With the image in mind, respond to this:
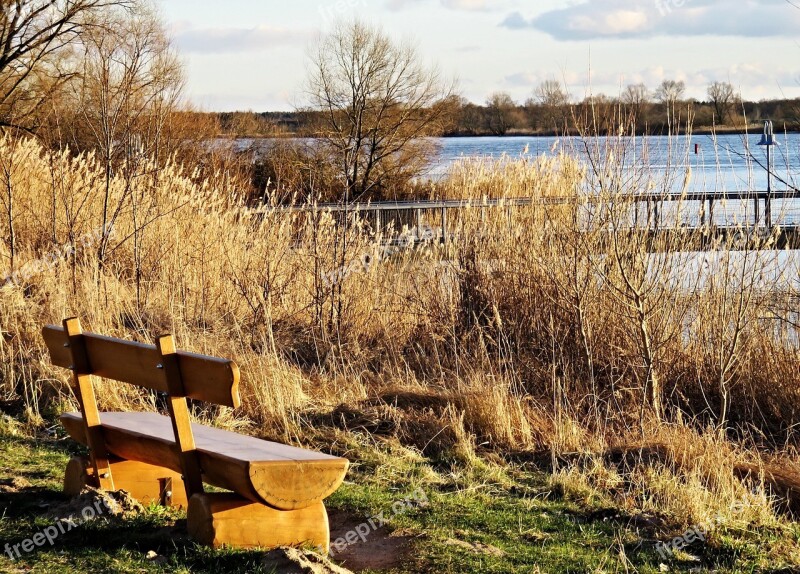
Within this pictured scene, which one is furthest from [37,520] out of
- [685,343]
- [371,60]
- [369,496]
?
[371,60]

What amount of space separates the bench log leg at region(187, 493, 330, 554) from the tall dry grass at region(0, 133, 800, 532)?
6.28 feet

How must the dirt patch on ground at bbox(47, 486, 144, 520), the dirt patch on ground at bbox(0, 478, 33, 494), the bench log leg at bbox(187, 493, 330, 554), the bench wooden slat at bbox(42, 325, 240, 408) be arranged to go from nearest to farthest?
the bench wooden slat at bbox(42, 325, 240, 408) < the bench log leg at bbox(187, 493, 330, 554) < the dirt patch on ground at bbox(47, 486, 144, 520) < the dirt patch on ground at bbox(0, 478, 33, 494)

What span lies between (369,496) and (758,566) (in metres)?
1.89

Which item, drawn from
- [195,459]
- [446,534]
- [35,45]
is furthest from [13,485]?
→ [35,45]

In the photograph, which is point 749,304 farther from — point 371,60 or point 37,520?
point 371,60

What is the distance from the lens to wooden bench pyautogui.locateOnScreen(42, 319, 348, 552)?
3553mm

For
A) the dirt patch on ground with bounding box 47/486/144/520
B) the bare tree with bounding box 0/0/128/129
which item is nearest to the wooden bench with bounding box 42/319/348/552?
the dirt patch on ground with bounding box 47/486/144/520

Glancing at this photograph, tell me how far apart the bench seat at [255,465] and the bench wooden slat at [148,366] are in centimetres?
27

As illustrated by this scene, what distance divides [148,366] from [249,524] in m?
0.74

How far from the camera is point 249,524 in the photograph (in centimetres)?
385

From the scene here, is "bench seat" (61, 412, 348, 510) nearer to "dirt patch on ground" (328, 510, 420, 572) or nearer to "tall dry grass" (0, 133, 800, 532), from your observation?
"dirt patch on ground" (328, 510, 420, 572)

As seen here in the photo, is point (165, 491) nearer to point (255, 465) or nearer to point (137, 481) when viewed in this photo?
point (137, 481)

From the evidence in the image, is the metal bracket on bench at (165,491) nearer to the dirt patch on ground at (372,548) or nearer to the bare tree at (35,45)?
the dirt patch on ground at (372,548)

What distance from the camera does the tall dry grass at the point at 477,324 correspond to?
6.58m
